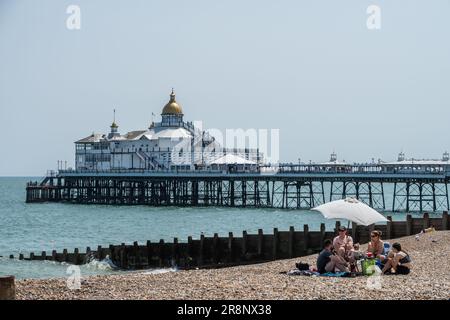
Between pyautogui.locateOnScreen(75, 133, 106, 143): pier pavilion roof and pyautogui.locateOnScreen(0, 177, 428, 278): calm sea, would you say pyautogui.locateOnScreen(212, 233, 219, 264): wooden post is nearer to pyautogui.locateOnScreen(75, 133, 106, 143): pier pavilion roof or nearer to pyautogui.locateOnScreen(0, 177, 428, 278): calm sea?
pyautogui.locateOnScreen(0, 177, 428, 278): calm sea

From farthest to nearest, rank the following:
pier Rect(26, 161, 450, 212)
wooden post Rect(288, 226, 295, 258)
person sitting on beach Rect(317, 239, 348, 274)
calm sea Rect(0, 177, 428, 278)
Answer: pier Rect(26, 161, 450, 212)
calm sea Rect(0, 177, 428, 278)
wooden post Rect(288, 226, 295, 258)
person sitting on beach Rect(317, 239, 348, 274)

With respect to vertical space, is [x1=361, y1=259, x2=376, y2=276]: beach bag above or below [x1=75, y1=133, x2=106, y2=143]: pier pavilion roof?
below

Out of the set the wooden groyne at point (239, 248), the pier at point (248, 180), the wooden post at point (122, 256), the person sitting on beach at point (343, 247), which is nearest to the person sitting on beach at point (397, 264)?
the person sitting on beach at point (343, 247)

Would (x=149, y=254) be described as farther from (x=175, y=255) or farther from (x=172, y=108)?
(x=172, y=108)

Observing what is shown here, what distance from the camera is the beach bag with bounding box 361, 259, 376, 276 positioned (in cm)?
1947

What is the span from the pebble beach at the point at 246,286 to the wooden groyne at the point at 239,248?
27.4ft

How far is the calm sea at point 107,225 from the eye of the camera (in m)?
45.2

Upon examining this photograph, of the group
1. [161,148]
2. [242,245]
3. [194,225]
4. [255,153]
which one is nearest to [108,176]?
[161,148]

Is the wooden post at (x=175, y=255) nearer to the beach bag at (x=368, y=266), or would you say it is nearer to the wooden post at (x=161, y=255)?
the wooden post at (x=161, y=255)

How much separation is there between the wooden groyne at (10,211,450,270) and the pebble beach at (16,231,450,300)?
8.35m

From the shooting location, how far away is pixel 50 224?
67.8 m

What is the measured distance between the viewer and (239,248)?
32531 mm

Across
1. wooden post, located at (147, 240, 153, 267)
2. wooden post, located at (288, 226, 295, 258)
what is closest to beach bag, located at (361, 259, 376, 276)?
wooden post, located at (288, 226, 295, 258)
